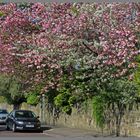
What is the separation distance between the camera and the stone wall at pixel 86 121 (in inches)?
877

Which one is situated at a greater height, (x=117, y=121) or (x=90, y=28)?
(x=90, y=28)

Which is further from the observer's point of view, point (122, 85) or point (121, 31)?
point (122, 85)

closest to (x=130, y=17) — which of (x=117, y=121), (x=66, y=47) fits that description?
(x=66, y=47)

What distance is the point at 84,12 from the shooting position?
18766 millimetres

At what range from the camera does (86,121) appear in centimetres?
2853

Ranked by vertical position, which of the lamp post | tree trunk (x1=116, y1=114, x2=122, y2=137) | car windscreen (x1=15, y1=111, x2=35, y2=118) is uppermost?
the lamp post

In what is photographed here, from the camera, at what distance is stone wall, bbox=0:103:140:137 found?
2228cm

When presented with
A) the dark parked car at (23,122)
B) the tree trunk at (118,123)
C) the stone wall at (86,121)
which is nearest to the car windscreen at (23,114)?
the dark parked car at (23,122)

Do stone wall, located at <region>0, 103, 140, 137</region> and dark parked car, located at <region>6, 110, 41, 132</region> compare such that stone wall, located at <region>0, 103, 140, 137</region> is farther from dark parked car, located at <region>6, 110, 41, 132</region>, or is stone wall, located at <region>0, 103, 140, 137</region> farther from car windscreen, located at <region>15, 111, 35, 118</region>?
car windscreen, located at <region>15, 111, 35, 118</region>

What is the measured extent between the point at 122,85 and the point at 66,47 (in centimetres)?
374

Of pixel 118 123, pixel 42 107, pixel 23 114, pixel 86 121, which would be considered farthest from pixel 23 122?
pixel 42 107

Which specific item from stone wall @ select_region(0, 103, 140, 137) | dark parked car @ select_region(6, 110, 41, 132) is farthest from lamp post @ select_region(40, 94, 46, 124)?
dark parked car @ select_region(6, 110, 41, 132)

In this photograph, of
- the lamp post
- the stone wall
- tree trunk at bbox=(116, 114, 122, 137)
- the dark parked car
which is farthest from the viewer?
the lamp post

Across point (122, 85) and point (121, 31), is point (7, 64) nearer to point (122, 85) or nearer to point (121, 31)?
point (122, 85)
